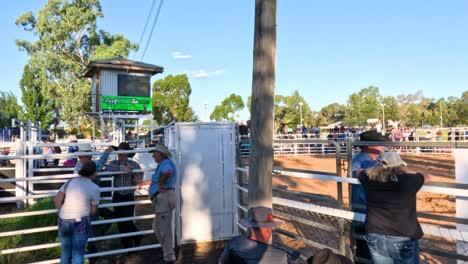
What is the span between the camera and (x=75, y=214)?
4508mm

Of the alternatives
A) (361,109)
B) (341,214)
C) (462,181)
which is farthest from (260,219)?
(361,109)

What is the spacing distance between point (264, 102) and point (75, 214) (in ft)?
8.69

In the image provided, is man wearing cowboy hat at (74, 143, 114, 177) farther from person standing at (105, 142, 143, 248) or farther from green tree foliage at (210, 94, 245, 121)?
green tree foliage at (210, 94, 245, 121)

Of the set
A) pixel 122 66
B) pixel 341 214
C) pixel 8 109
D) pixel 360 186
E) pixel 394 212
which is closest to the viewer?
pixel 394 212

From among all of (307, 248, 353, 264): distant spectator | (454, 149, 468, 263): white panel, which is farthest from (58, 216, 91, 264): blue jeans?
(454, 149, 468, 263): white panel

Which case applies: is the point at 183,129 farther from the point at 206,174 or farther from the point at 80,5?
the point at 80,5

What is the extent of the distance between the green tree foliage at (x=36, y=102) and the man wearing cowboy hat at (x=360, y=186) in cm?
4151

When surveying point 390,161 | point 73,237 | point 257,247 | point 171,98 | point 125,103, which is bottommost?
point 73,237

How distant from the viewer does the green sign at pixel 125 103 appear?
2878cm

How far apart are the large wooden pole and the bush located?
12.7 ft

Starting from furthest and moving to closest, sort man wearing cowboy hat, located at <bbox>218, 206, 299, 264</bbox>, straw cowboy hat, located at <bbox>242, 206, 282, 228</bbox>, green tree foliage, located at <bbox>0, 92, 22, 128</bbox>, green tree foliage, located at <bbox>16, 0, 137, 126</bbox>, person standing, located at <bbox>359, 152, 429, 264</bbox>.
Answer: green tree foliage, located at <bbox>0, 92, 22, 128</bbox> → green tree foliage, located at <bbox>16, 0, 137, 126</bbox> → person standing, located at <bbox>359, 152, 429, 264</bbox> → straw cowboy hat, located at <bbox>242, 206, 282, 228</bbox> → man wearing cowboy hat, located at <bbox>218, 206, 299, 264</bbox>

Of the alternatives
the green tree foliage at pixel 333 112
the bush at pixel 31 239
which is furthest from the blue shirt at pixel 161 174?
the green tree foliage at pixel 333 112

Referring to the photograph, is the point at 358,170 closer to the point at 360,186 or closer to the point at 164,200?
the point at 360,186

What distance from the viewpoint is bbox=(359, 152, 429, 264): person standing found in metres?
3.16
